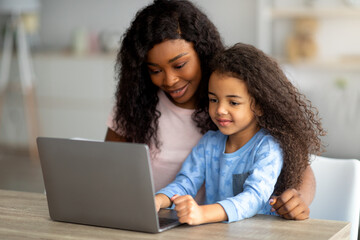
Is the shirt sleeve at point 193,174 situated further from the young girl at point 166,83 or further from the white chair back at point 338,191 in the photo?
the white chair back at point 338,191

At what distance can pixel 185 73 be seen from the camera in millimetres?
1875

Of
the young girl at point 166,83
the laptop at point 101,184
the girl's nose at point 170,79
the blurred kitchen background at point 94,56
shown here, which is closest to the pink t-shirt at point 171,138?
the young girl at point 166,83

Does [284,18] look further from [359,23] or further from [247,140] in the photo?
[247,140]

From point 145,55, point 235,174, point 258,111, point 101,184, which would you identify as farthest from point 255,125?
point 101,184

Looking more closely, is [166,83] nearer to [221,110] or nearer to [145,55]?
[145,55]

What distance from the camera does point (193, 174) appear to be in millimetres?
1786

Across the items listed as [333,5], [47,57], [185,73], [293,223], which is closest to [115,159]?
[293,223]

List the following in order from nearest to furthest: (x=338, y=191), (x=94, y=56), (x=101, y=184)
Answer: (x=101, y=184) → (x=338, y=191) → (x=94, y=56)

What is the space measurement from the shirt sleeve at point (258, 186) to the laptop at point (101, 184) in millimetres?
144

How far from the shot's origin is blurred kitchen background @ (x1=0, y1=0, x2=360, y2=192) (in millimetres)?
4863

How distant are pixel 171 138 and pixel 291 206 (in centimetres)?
71

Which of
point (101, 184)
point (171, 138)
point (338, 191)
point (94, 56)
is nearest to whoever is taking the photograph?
point (101, 184)

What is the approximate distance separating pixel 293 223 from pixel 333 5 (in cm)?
377

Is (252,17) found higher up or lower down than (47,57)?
higher up
